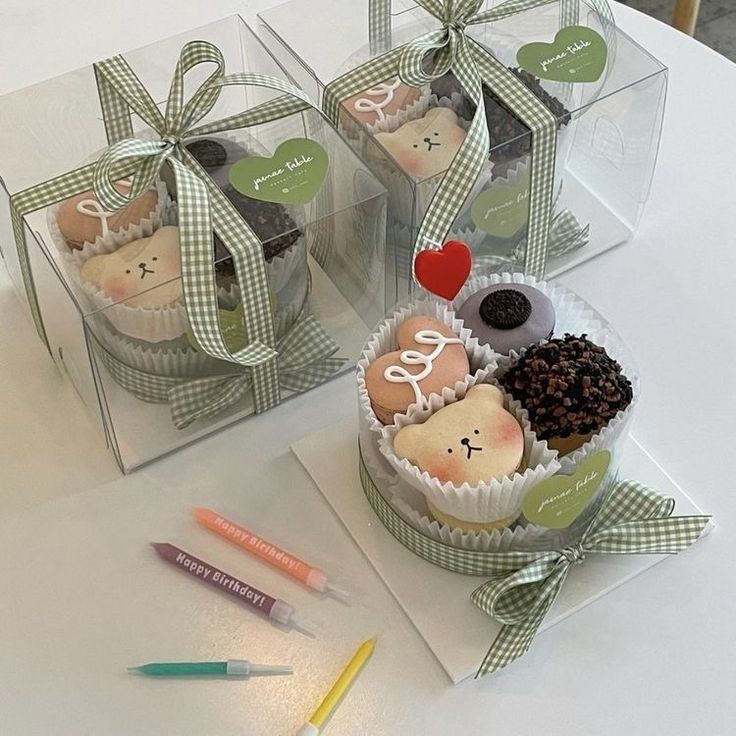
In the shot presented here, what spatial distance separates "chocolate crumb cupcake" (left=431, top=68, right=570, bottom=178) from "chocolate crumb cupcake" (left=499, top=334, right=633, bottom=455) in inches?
10.1

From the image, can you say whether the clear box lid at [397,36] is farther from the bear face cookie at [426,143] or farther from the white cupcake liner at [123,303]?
the white cupcake liner at [123,303]

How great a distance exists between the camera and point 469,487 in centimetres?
93

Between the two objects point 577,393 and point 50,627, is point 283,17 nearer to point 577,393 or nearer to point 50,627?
point 577,393

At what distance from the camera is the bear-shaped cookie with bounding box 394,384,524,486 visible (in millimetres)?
931

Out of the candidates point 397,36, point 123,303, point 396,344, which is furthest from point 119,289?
point 397,36

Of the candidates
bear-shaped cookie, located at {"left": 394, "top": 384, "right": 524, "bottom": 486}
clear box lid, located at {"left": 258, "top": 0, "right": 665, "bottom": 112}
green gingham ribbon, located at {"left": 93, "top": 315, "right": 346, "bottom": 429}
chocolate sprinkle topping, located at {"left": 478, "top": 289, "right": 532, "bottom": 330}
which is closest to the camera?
bear-shaped cookie, located at {"left": 394, "top": 384, "right": 524, "bottom": 486}

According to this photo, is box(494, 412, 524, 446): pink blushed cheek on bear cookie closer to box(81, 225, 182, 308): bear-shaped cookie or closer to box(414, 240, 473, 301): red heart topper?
box(414, 240, 473, 301): red heart topper

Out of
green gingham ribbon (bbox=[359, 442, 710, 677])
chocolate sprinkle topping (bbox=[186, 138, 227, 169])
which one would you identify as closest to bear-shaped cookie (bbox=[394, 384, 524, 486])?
green gingham ribbon (bbox=[359, 442, 710, 677])

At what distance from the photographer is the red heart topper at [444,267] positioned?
103 centimetres

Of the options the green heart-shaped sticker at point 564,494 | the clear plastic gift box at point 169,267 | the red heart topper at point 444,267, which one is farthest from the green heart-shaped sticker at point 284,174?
the green heart-shaped sticker at point 564,494

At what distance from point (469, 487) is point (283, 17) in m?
0.66

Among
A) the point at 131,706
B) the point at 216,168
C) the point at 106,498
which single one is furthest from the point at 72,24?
the point at 131,706

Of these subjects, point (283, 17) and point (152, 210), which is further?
point (283, 17)

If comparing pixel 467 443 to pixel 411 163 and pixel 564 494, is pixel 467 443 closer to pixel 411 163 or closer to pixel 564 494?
pixel 564 494
